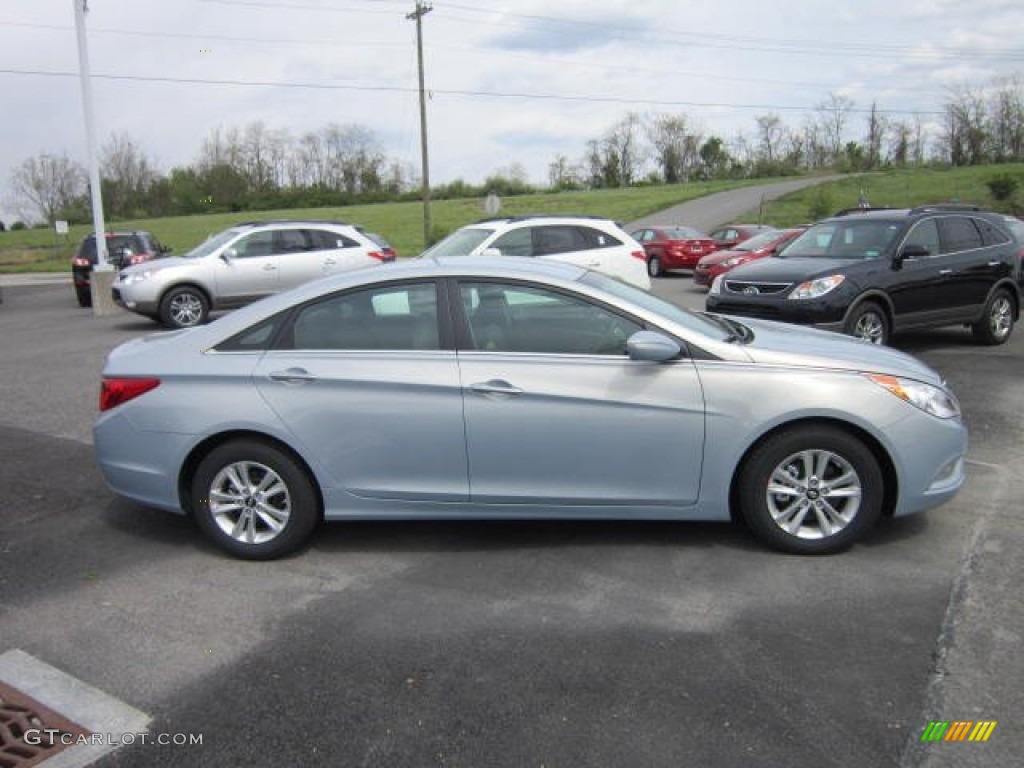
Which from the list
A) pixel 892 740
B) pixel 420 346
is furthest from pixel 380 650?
pixel 892 740

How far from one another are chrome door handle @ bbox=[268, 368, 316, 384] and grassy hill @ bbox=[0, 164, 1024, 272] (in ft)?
125

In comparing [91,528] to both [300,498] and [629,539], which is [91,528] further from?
[629,539]

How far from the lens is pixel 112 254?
20250 millimetres

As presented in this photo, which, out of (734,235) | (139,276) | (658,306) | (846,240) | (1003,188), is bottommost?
(658,306)

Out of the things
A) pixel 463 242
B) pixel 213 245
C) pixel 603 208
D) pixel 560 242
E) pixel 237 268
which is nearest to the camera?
pixel 463 242

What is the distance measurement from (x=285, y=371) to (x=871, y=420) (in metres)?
2.98

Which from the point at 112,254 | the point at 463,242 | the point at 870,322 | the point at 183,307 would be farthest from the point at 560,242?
the point at 112,254

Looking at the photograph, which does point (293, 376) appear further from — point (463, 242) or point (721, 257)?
point (721, 257)

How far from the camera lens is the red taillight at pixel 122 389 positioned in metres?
4.61

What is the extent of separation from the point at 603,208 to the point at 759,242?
3825 cm

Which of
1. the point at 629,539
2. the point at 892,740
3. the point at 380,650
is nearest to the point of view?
the point at 892,740

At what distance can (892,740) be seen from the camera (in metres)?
2.94

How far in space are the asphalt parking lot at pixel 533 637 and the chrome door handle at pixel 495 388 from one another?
886 millimetres

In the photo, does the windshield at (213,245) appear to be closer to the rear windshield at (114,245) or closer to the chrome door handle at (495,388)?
the rear windshield at (114,245)
